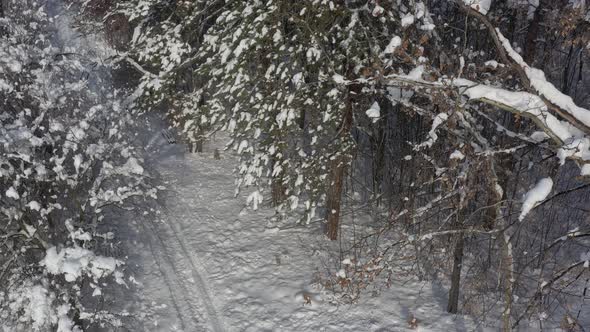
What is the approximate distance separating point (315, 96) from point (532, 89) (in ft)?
17.5

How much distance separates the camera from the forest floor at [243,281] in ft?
30.1

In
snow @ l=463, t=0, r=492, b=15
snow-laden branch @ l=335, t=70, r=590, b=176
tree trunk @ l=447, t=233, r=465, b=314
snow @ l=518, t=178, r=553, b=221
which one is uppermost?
snow @ l=463, t=0, r=492, b=15

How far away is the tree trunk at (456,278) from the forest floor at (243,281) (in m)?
0.20

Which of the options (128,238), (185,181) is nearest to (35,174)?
(128,238)

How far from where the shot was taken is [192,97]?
1381cm

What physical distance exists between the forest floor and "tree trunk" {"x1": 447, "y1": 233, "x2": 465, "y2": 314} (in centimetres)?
20

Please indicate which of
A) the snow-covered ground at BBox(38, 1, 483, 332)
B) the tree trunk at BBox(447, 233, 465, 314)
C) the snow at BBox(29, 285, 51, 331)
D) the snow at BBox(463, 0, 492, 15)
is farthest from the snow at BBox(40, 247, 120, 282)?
the snow at BBox(463, 0, 492, 15)

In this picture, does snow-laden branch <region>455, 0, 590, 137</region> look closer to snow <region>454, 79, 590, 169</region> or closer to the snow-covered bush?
snow <region>454, 79, 590, 169</region>

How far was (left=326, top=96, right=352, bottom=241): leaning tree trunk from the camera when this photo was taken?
9609 millimetres

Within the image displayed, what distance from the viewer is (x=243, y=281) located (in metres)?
10.5

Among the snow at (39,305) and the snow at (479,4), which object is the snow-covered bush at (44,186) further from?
the snow at (479,4)

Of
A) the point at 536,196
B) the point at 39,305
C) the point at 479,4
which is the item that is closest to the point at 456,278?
the point at 536,196

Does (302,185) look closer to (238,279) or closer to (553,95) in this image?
(238,279)

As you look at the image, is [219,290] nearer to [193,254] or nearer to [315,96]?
[193,254]
